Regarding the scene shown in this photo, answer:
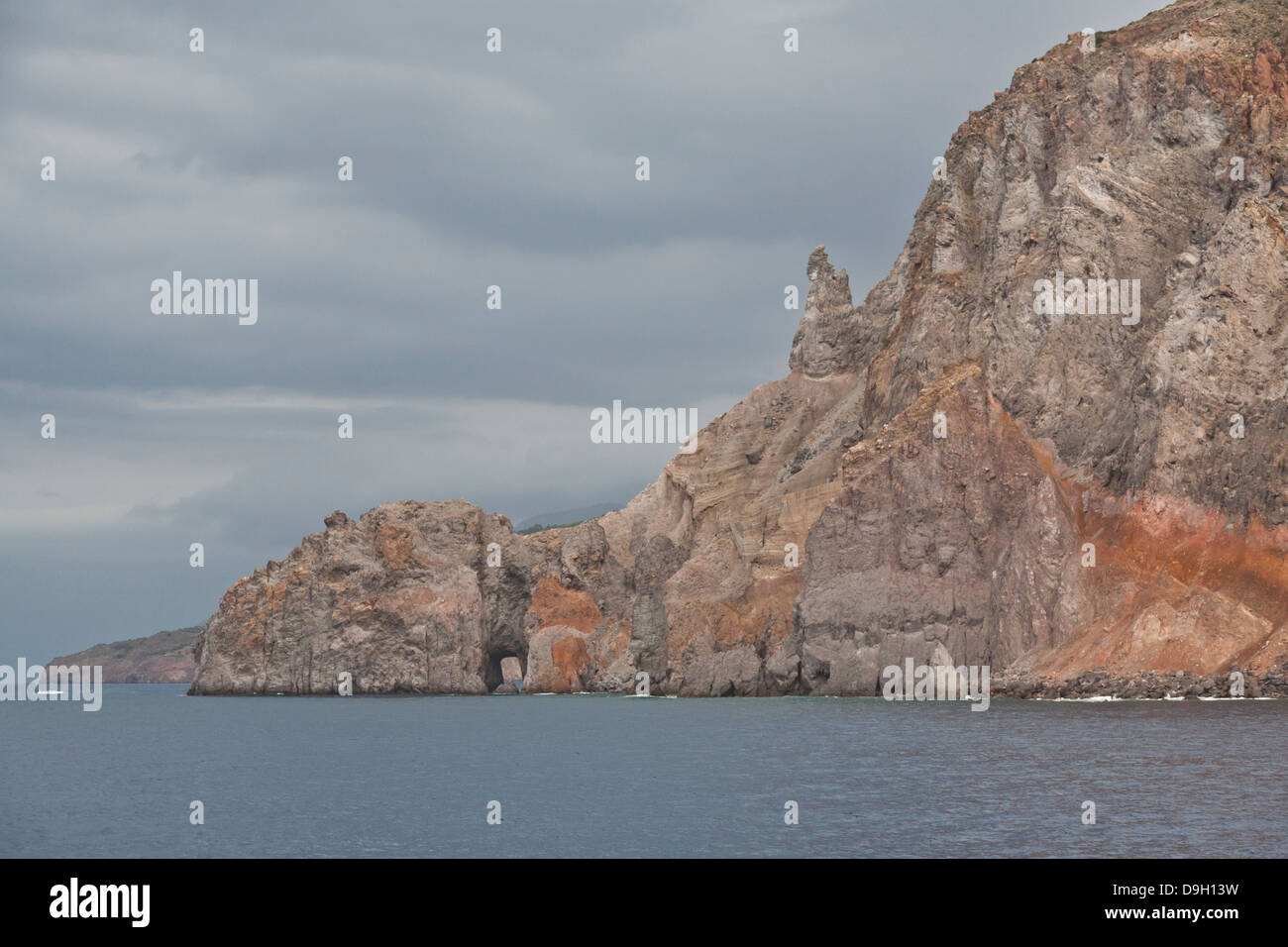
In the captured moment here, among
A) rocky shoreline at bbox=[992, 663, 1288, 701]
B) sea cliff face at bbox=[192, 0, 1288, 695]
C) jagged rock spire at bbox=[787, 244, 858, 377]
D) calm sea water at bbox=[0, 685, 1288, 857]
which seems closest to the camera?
calm sea water at bbox=[0, 685, 1288, 857]

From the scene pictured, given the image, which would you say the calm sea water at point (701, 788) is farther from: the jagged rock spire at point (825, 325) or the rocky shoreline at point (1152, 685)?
the jagged rock spire at point (825, 325)

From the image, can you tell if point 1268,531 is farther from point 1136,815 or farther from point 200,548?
point 200,548

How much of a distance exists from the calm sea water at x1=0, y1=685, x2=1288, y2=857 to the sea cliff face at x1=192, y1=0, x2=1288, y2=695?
1497 cm

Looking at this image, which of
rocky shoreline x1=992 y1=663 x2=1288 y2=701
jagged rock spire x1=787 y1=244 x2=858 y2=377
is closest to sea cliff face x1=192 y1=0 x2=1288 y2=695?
rocky shoreline x1=992 y1=663 x2=1288 y2=701

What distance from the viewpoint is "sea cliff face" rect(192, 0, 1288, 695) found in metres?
115

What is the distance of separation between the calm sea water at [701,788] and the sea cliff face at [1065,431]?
15.0 metres

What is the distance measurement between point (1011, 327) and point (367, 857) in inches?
4262

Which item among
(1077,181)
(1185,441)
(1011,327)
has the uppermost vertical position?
(1077,181)

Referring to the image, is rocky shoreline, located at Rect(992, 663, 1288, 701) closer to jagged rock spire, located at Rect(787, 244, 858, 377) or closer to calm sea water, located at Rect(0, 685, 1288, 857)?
calm sea water, located at Rect(0, 685, 1288, 857)

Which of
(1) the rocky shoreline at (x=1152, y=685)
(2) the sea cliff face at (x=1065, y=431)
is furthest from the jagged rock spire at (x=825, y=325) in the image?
(1) the rocky shoreline at (x=1152, y=685)

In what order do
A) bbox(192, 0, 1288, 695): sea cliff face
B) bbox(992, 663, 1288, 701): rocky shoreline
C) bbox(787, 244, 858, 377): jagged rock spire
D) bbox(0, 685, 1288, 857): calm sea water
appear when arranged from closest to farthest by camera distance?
1. bbox(0, 685, 1288, 857): calm sea water
2. bbox(992, 663, 1288, 701): rocky shoreline
3. bbox(192, 0, 1288, 695): sea cliff face
4. bbox(787, 244, 858, 377): jagged rock spire
